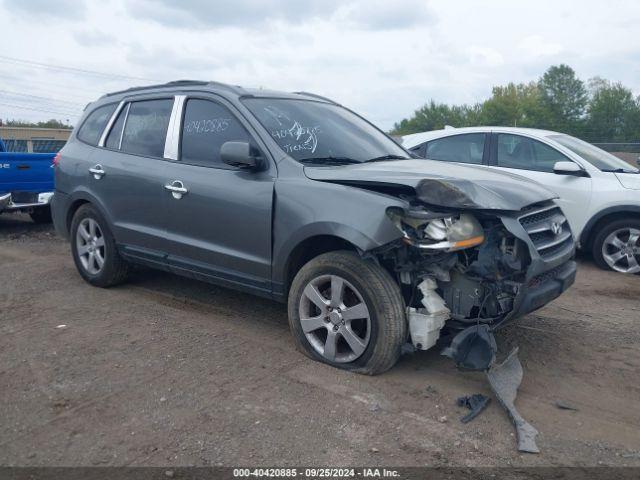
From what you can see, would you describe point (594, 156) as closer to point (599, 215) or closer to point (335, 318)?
point (599, 215)

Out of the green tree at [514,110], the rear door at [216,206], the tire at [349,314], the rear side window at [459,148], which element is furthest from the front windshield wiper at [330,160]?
the green tree at [514,110]

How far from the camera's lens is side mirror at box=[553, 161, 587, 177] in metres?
7.36

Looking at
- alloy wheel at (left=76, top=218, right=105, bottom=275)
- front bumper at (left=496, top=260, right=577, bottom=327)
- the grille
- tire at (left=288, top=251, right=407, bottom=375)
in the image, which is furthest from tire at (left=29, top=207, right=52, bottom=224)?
front bumper at (left=496, top=260, right=577, bottom=327)

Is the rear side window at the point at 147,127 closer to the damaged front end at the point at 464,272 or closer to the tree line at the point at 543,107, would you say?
the damaged front end at the point at 464,272

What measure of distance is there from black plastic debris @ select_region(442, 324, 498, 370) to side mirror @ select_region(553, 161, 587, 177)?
4150 millimetres

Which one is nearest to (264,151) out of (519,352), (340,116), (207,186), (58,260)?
(207,186)

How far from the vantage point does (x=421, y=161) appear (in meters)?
5.19

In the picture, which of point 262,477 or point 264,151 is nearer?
point 262,477

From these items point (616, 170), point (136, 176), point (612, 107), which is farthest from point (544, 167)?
point (612, 107)

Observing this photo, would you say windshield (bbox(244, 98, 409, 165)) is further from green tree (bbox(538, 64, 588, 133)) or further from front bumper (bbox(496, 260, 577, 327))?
green tree (bbox(538, 64, 588, 133))

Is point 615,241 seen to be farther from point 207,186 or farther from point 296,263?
point 207,186

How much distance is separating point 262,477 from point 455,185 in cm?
208

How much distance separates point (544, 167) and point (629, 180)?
38.1 inches

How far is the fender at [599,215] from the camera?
23.2ft
